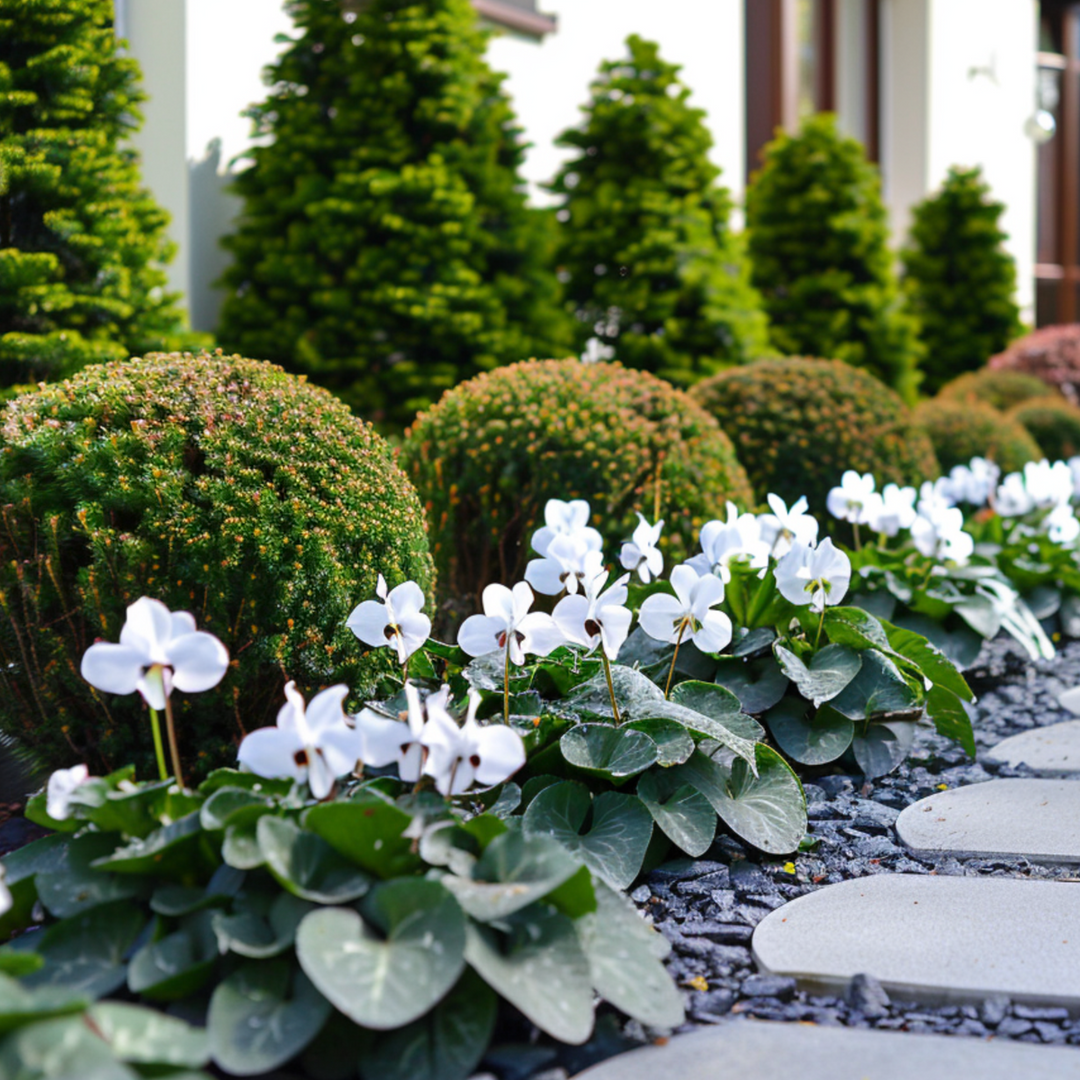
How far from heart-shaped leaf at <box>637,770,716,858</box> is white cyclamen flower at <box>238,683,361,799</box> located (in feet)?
2.43

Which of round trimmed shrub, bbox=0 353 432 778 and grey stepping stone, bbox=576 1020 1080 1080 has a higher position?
round trimmed shrub, bbox=0 353 432 778

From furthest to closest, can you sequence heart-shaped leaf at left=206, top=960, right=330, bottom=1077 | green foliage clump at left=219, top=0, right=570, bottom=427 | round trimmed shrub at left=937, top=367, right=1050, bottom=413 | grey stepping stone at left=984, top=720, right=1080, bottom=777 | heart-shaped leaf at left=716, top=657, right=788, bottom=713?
round trimmed shrub at left=937, top=367, right=1050, bottom=413 < green foliage clump at left=219, top=0, right=570, bottom=427 < grey stepping stone at left=984, top=720, right=1080, bottom=777 < heart-shaped leaf at left=716, top=657, right=788, bottom=713 < heart-shaped leaf at left=206, top=960, right=330, bottom=1077

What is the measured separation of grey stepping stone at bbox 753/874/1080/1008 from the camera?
1753 mm

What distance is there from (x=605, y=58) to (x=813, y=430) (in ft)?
10.9

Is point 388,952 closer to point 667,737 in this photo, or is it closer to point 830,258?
point 667,737

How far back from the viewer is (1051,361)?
10148mm

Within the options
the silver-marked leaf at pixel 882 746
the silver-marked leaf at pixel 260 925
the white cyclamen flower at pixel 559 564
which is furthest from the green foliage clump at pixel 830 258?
the silver-marked leaf at pixel 260 925

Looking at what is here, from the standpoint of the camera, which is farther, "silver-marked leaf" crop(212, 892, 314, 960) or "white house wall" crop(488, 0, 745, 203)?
"white house wall" crop(488, 0, 745, 203)

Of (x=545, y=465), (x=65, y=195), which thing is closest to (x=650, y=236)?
(x=545, y=465)

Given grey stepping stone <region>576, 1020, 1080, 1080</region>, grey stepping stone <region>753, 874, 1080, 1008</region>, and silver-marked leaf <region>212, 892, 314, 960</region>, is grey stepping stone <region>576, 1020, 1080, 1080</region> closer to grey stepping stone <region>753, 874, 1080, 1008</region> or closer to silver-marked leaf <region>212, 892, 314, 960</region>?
grey stepping stone <region>753, 874, 1080, 1008</region>

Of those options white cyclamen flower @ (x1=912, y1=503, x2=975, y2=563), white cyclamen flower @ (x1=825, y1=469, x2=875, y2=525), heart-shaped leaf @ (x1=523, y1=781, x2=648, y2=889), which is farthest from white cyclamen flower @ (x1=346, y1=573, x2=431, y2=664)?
white cyclamen flower @ (x1=912, y1=503, x2=975, y2=563)

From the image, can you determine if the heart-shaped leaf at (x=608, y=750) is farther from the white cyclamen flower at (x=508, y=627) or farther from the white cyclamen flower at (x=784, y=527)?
the white cyclamen flower at (x=784, y=527)

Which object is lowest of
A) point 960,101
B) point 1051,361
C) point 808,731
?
point 808,731

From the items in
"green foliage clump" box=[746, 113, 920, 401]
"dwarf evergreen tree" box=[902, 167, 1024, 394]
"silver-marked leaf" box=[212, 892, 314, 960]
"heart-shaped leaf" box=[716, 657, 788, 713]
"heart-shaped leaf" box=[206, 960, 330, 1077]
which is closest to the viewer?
"heart-shaped leaf" box=[206, 960, 330, 1077]
